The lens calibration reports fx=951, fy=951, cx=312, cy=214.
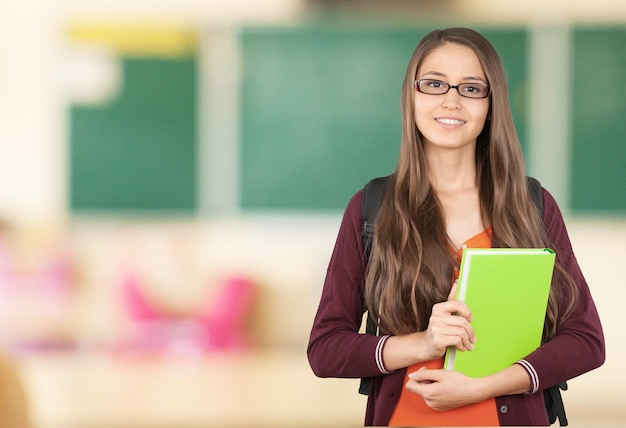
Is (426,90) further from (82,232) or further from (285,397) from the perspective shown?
(82,232)

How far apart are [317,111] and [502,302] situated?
4960 mm

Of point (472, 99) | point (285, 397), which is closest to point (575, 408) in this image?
point (285, 397)

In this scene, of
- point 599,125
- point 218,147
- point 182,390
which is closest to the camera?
point 182,390

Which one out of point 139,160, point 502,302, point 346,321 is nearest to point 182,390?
point 139,160

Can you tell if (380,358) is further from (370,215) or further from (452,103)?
(452,103)

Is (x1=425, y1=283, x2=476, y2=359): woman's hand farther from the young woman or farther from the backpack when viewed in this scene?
the backpack

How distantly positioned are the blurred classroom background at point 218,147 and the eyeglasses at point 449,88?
186 inches

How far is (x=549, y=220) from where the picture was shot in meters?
1.44

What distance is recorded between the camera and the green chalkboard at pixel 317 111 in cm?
616

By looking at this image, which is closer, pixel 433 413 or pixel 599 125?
pixel 433 413

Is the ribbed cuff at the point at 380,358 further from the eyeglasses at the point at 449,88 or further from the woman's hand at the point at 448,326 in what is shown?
the eyeglasses at the point at 449,88

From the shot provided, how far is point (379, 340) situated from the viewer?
4.50ft

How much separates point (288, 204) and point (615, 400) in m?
2.32

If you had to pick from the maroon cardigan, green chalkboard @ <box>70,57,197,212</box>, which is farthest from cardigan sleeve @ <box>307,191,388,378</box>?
green chalkboard @ <box>70,57,197,212</box>
